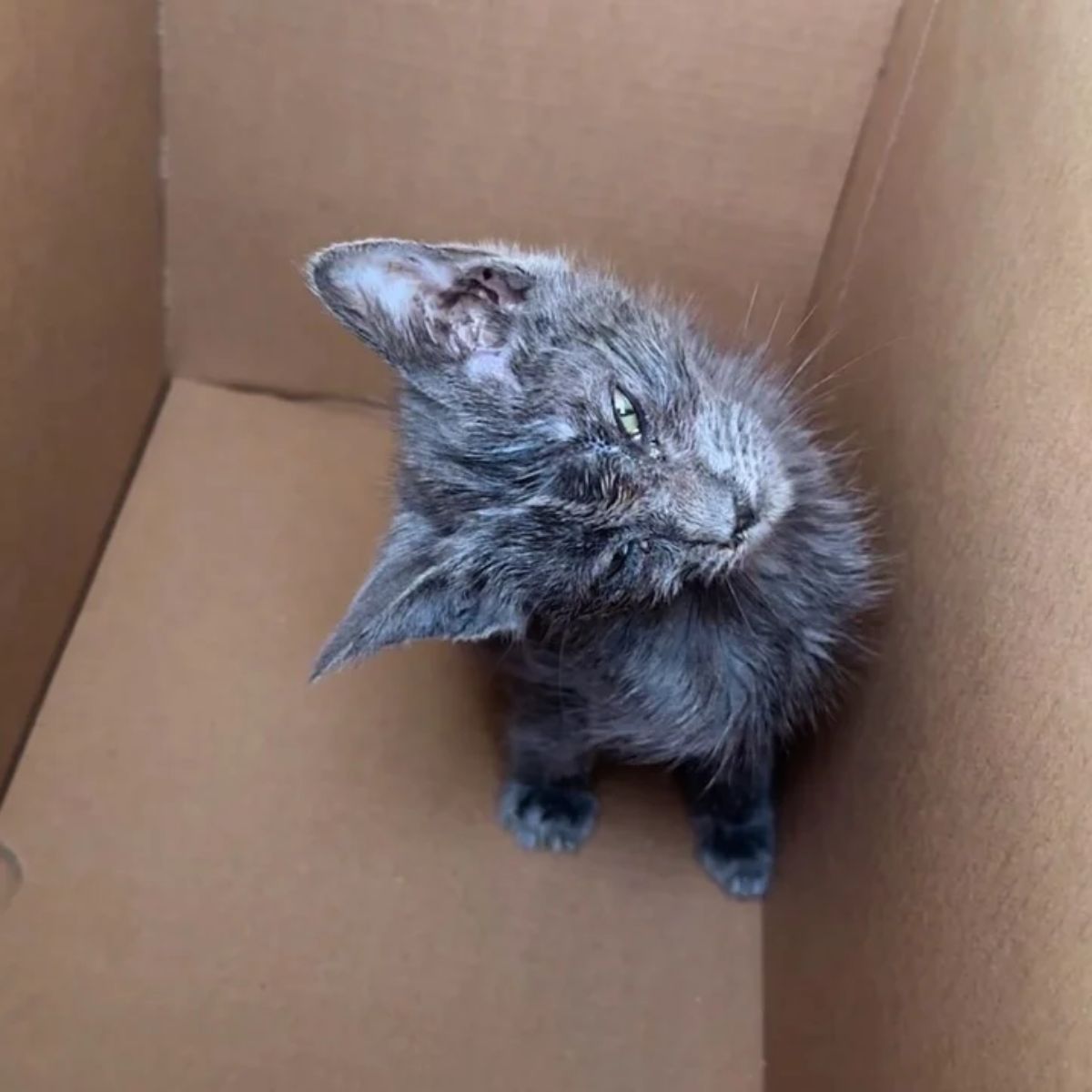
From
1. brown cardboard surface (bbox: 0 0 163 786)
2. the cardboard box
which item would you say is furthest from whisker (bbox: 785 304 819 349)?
brown cardboard surface (bbox: 0 0 163 786)

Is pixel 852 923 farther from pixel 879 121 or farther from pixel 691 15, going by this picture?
pixel 691 15

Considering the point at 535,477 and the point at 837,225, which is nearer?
the point at 535,477

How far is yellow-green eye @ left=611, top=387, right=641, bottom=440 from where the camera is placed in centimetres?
100

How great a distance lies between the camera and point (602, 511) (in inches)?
38.4

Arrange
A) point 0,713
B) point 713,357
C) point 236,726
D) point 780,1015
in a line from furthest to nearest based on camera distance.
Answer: point 236,726, point 0,713, point 780,1015, point 713,357

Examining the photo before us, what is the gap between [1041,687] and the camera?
79 cm

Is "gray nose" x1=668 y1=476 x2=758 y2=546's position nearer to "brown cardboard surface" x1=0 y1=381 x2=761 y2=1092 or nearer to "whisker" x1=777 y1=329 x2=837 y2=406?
"whisker" x1=777 y1=329 x2=837 y2=406

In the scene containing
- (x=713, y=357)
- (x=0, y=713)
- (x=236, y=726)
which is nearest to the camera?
(x=713, y=357)

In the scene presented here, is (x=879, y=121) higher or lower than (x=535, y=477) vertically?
higher

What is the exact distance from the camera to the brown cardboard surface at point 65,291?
1.20 metres

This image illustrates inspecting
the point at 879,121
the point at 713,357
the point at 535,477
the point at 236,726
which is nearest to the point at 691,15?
the point at 879,121

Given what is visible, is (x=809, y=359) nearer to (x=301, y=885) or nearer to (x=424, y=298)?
(x=424, y=298)

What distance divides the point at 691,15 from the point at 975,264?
1.55 feet

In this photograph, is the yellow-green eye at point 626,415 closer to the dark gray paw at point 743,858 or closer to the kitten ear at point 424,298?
the kitten ear at point 424,298
